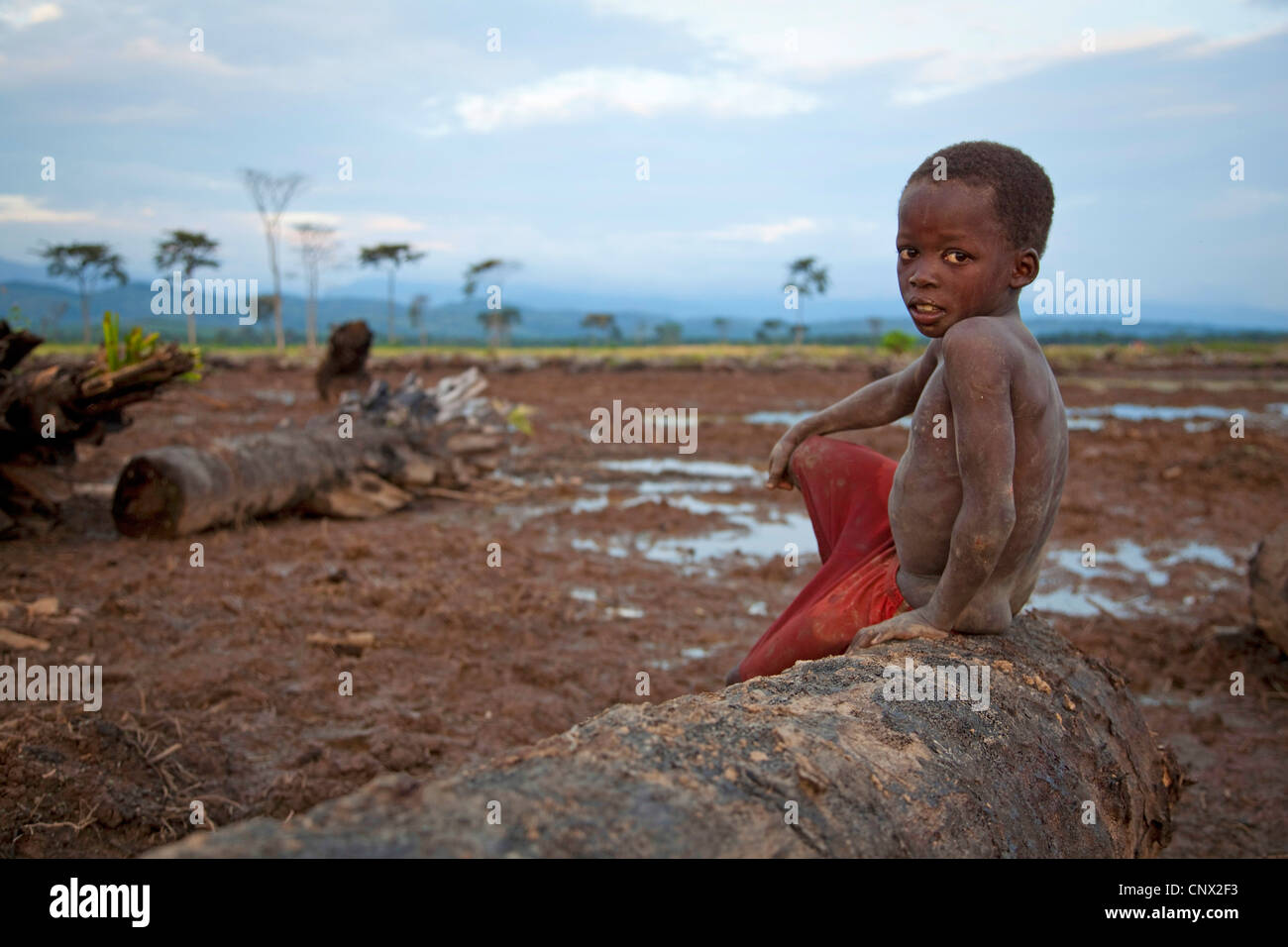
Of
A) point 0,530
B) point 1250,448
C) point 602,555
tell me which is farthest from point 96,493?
point 1250,448

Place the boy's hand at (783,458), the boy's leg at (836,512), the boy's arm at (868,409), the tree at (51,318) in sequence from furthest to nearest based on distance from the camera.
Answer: the tree at (51,318) < the boy's hand at (783,458) < the boy's arm at (868,409) < the boy's leg at (836,512)

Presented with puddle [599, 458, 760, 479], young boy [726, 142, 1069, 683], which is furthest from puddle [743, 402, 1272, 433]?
young boy [726, 142, 1069, 683]

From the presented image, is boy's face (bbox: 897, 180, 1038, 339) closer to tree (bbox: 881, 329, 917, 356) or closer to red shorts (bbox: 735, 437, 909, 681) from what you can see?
red shorts (bbox: 735, 437, 909, 681)

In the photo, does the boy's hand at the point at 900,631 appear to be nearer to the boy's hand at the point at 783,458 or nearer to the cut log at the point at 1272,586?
the boy's hand at the point at 783,458

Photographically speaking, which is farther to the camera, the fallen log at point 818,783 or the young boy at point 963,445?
the young boy at point 963,445

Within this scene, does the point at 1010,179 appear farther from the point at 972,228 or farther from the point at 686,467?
the point at 686,467

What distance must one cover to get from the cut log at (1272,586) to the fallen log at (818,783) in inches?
107

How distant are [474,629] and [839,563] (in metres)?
3.21

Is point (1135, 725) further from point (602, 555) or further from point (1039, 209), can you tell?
point (602, 555)

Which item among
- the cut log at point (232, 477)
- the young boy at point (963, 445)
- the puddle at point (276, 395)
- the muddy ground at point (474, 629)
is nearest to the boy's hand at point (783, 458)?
the young boy at point (963, 445)

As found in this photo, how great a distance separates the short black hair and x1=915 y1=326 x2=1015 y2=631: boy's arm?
12.0 inches

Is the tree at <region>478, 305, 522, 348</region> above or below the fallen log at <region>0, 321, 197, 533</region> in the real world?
above

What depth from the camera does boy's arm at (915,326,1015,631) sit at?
2.21 metres

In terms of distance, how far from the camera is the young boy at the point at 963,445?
2.24 metres
